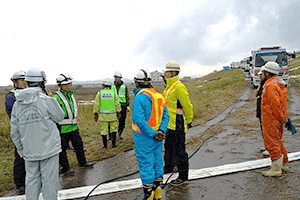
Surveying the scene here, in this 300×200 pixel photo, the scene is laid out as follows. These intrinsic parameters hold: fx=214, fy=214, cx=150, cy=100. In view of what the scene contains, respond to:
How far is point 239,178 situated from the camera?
3.95 metres

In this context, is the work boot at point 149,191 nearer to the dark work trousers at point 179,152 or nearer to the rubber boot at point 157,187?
the rubber boot at point 157,187

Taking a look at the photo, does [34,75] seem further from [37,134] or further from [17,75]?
[17,75]

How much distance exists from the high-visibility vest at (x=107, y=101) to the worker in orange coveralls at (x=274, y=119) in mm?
3778

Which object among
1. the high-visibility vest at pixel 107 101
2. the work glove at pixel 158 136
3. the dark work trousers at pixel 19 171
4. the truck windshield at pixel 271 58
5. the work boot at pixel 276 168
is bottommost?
the work boot at pixel 276 168

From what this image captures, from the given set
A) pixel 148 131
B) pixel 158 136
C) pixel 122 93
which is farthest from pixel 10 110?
pixel 122 93

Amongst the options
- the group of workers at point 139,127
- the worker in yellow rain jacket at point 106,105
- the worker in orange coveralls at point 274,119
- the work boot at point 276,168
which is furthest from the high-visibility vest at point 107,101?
the work boot at point 276,168

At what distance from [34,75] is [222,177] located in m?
3.61

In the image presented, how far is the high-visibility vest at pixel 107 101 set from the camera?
19.5 feet

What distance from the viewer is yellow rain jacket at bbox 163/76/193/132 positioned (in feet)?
12.4

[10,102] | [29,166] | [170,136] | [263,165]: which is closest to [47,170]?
[29,166]

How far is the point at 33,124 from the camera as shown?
8.98 feet

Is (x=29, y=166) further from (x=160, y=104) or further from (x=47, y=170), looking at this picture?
(x=160, y=104)

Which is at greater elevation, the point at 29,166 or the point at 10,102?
the point at 10,102

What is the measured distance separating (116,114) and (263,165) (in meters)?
3.92
